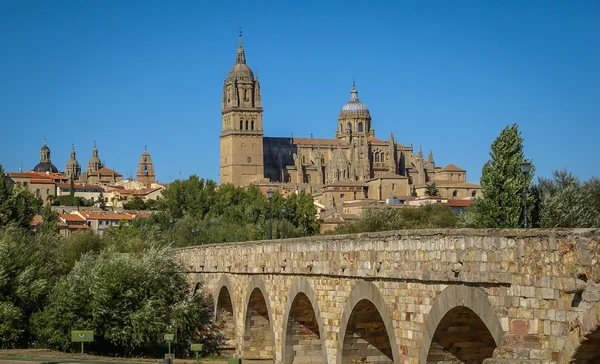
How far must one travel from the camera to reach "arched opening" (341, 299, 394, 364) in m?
19.2

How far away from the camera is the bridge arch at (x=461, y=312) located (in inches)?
515

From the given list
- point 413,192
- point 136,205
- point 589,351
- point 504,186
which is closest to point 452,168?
point 413,192

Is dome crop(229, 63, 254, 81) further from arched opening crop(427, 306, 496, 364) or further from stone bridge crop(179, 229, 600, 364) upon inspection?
arched opening crop(427, 306, 496, 364)

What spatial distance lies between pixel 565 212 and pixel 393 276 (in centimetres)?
2641

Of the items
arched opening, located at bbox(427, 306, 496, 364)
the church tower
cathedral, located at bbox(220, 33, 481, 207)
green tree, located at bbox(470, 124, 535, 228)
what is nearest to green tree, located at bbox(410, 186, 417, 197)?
cathedral, located at bbox(220, 33, 481, 207)

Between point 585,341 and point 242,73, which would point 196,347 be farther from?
point 242,73

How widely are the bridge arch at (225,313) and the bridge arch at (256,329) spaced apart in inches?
109

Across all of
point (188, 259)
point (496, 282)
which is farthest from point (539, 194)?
point (496, 282)

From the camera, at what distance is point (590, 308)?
1078 centimetres

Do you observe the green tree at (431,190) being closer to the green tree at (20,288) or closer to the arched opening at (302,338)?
the green tree at (20,288)

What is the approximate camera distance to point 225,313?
109 ft

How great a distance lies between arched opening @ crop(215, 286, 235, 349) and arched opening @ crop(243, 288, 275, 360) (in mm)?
3261

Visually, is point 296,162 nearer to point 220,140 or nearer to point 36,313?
point 220,140

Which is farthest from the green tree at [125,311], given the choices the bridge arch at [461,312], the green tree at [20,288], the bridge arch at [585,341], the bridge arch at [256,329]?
the bridge arch at [585,341]
